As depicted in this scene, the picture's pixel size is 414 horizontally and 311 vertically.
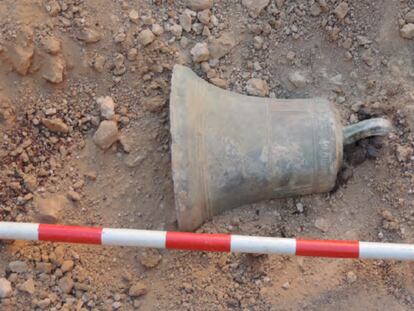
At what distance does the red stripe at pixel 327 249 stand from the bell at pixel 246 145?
253mm

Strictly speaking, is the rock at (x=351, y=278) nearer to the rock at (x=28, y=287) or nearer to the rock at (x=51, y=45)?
the rock at (x=28, y=287)

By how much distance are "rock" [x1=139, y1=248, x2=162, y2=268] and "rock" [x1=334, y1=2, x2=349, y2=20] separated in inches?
41.6

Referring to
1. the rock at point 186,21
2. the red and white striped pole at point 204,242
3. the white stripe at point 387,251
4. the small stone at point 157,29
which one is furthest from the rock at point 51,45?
the white stripe at point 387,251

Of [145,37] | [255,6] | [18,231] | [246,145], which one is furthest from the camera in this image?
[255,6]

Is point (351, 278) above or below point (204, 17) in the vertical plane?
below

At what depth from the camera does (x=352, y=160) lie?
2.53m

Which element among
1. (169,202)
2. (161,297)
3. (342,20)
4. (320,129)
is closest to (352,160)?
(320,129)

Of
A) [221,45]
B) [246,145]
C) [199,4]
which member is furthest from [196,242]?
[199,4]

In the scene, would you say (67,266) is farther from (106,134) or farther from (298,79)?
(298,79)

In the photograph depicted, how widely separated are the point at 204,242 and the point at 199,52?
680 mm

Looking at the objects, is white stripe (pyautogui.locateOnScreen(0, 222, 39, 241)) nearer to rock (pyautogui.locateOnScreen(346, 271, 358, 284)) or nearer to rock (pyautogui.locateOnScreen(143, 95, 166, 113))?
rock (pyautogui.locateOnScreen(143, 95, 166, 113))

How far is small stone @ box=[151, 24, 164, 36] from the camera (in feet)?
8.10

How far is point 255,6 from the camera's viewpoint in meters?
2.55

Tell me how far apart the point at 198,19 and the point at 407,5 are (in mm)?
759
